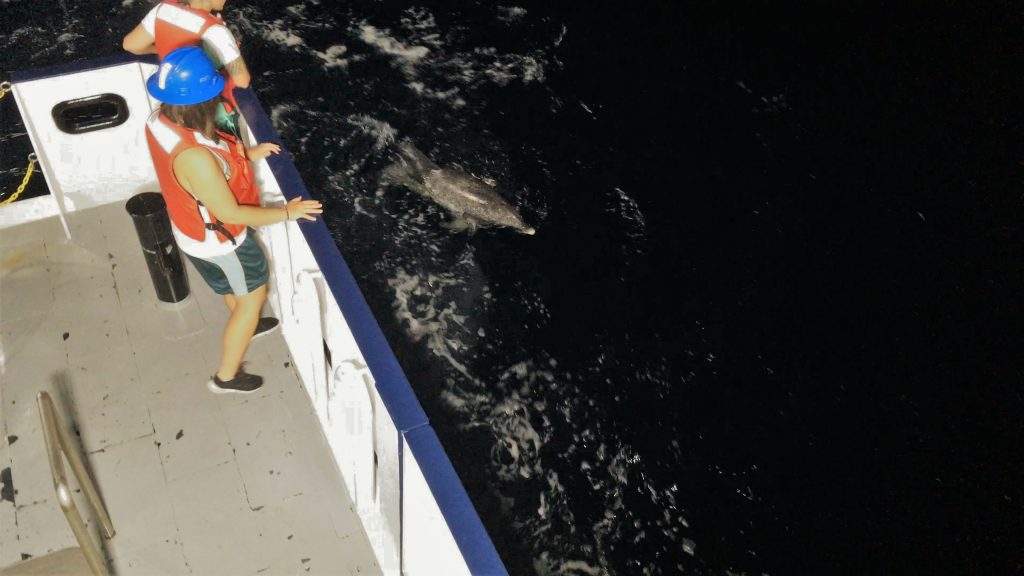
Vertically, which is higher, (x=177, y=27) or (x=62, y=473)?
(x=177, y=27)

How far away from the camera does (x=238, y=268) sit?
154 inches

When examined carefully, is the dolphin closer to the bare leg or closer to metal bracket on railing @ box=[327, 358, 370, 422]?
the bare leg

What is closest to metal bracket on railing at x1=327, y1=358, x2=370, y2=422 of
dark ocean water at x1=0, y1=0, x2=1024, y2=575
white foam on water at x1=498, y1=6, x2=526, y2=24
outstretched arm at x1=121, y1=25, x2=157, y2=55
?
outstretched arm at x1=121, y1=25, x2=157, y2=55

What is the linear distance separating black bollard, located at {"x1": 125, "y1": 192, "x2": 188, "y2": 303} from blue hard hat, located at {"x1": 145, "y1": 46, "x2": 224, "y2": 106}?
1.36 metres

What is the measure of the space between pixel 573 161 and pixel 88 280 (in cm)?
754

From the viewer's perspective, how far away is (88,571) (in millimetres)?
2701

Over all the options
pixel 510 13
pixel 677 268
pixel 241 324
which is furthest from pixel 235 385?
pixel 510 13

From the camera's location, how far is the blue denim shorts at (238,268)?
3.86 meters

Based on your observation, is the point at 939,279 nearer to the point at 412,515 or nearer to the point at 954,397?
the point at 954,397

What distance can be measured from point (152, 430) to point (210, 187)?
1740 millimetres

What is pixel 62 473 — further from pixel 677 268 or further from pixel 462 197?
pixel 677 268

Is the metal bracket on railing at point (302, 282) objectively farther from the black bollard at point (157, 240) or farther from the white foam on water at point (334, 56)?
the white foam on water at point (334, 56)

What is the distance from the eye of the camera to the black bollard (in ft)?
14.5

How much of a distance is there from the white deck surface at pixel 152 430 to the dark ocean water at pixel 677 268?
3033 mm
